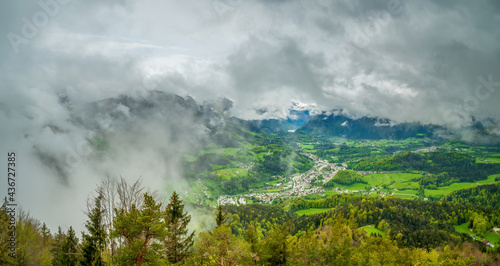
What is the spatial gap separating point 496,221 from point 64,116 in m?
281

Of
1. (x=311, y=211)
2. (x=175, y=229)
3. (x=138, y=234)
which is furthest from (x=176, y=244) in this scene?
(x=311, y=211)

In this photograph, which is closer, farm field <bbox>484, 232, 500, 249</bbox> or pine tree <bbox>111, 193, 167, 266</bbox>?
pine tree <bbox>111, 193, 167, 266</bbox>

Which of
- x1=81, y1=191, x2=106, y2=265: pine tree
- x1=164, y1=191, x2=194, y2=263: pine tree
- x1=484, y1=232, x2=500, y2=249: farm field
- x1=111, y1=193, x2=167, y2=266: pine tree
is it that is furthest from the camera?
x1=484, y1=232, x2=500, y2=249: farm field

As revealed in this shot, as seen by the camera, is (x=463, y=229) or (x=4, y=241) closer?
(x=4, y=241)

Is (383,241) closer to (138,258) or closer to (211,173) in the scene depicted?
(138,258)

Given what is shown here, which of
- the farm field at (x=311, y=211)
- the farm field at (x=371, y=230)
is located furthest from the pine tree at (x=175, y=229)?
the farm field at (x=311, y=211)

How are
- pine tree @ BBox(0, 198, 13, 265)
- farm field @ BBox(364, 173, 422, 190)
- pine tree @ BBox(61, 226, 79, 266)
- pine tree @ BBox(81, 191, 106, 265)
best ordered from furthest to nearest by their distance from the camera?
farm field @ BBox(364, 173, 422, 190)
pine tree @ BBox(61, 226, 79, 266)
pine tree @ BBox(0, 198, 13, 265)
pine tree @ BBox(81, 191, 106, 265)

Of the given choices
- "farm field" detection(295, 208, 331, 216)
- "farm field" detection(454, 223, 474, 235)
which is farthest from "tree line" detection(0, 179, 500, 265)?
"farm field" detection(295, 208, 331, 216)

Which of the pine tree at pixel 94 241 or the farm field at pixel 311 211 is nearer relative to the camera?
the pine tree at pixel 94 241

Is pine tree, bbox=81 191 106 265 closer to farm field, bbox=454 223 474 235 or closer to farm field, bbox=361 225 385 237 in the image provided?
farm field, bbox=361 225 385 237

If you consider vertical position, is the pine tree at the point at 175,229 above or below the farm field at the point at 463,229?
above

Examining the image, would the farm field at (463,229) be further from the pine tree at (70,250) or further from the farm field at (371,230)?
the pine tree at (70,250)

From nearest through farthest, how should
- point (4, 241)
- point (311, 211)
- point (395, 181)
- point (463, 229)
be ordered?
point (4, 241)
point (463, 229)
point (311, 211)
point (395, 181)

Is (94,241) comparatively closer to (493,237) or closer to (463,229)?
(493,237)
